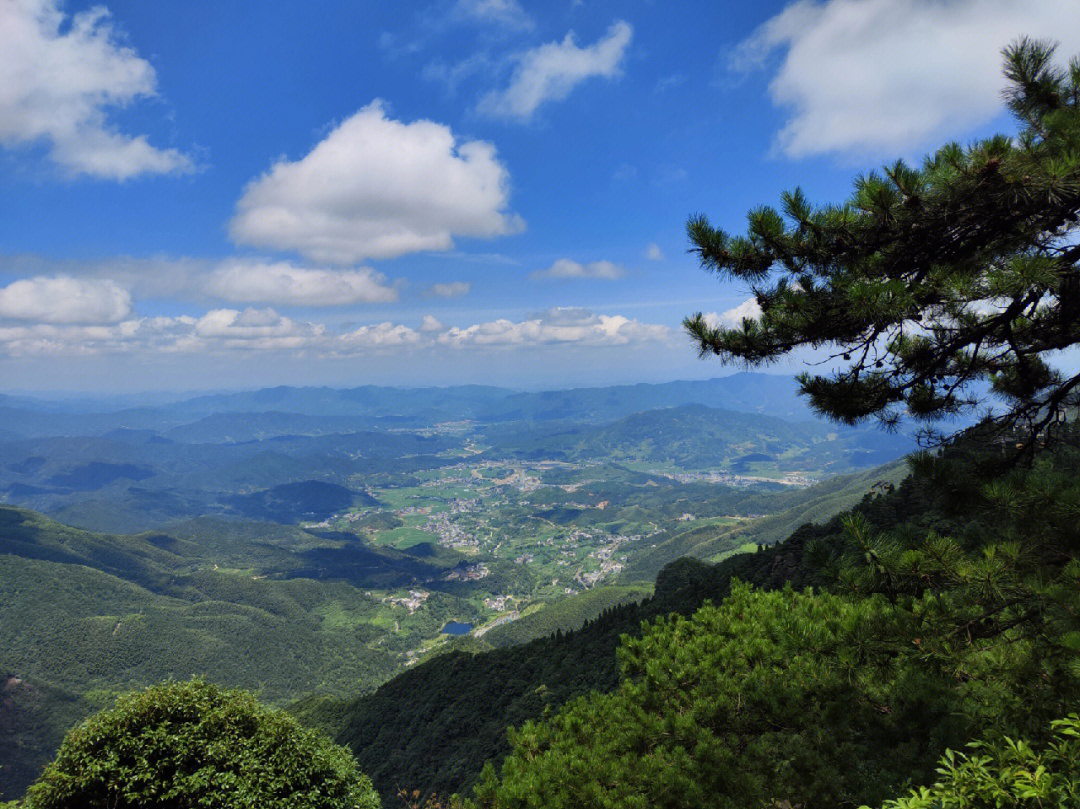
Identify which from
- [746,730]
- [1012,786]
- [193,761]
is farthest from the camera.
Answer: [193,761]

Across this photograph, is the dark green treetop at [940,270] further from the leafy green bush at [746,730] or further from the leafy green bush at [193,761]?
the leafy green bush at [193,761]

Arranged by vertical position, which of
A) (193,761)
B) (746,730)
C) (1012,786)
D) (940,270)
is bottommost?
(193,761)

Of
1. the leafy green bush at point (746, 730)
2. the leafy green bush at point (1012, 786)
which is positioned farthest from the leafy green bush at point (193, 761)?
the leafy green bush at point (1012, 786)

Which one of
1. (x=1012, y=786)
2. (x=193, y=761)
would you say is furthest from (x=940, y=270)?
(x=193, y=761)

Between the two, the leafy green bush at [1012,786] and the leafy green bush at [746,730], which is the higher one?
the leafy green bush at [1012,786]

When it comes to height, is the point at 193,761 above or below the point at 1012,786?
below

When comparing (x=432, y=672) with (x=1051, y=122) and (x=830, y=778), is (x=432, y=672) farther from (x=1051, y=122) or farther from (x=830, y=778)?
(x=1051, y=122)

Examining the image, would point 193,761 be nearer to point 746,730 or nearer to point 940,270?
point 746,730
